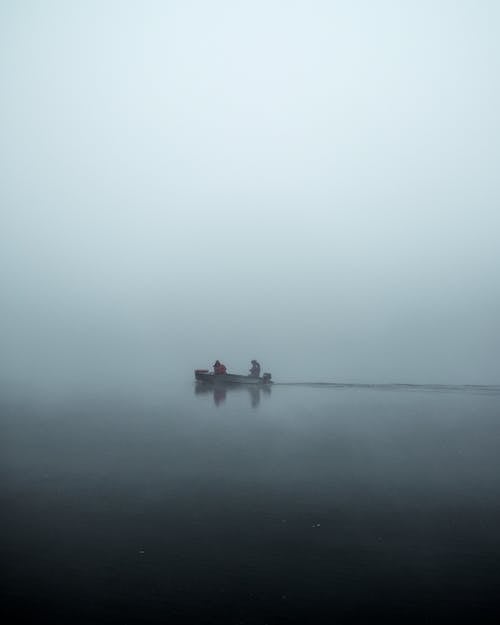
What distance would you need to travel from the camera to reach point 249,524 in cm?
1761

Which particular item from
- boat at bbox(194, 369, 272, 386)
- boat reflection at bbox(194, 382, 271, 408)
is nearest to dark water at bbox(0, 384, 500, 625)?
boat reflection at bbox(194, 382, 271, 408)

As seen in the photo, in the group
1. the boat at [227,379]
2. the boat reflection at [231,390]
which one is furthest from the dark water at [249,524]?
the boat at [227,379]

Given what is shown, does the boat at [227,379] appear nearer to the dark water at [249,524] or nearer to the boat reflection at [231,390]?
the boat reflection at [231,390]

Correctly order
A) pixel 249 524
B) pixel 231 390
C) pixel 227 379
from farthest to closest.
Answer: pixel 231 390 < pixel 227 379 < pixel 249 524

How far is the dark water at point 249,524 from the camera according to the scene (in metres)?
12.6

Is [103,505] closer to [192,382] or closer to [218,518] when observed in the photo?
[218,518]

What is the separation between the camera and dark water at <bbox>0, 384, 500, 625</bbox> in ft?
41.4

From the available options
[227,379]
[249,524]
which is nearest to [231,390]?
[227,379]

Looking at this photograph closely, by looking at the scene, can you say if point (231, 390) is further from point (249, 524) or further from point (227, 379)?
point (249, 524)

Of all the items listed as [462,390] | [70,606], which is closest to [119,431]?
[70,606]

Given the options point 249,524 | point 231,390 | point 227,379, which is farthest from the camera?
point 231,390

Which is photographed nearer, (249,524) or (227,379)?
(249,524)

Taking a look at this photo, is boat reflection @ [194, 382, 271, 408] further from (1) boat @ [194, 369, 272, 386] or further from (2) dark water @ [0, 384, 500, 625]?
(2) dark water @ [0, 384, 500, 625]

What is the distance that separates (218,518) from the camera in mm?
18094
